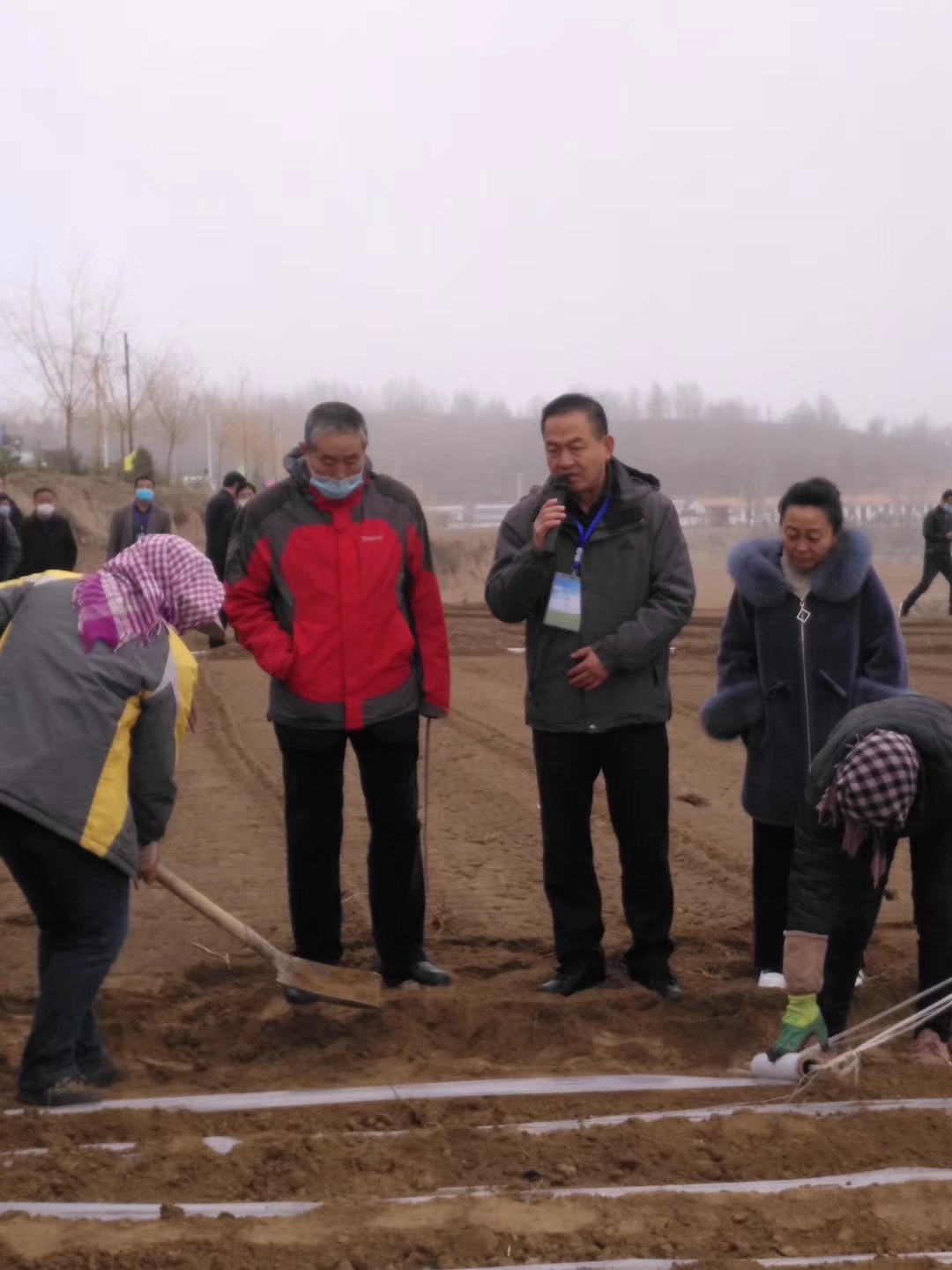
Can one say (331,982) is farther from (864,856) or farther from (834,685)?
(834,685)

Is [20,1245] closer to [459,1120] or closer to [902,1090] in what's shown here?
[459,1120]

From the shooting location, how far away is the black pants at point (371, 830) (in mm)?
5047

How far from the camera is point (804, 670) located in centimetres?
491

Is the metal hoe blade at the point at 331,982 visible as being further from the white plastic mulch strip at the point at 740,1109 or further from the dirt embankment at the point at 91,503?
the dirt embankment at the point at 91,503

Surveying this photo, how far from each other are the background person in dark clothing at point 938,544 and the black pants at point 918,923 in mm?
13556

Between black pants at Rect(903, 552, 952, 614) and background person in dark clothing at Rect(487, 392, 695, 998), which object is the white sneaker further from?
black pants at Rect(903, 552, 952, 614)

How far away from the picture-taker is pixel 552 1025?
15.9 feet

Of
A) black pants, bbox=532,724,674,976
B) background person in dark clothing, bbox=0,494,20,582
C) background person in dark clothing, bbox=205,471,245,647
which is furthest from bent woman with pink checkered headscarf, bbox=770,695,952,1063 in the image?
background person in dark clothing, bbox=0,494,20,582

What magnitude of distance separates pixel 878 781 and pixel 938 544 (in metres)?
14.5

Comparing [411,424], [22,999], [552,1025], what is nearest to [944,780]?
[552,1025]

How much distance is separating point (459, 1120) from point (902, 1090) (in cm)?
125

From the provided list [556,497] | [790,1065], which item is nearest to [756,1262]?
[790,1065]

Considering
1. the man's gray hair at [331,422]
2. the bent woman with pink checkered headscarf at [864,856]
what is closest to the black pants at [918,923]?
the bent woman with pink checkered headscarf at [864,856]

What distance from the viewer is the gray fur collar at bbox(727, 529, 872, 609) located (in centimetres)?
482
